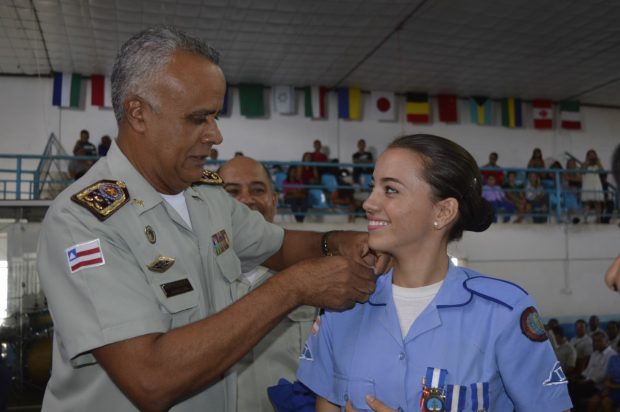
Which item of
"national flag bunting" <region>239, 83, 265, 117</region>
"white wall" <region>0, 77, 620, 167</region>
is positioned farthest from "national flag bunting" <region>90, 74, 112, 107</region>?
"national flag bunting" <region>239, 83, 265, 117</region>

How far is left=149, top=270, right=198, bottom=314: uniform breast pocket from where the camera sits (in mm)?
1411

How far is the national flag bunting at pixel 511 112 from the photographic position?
1204 centimetres

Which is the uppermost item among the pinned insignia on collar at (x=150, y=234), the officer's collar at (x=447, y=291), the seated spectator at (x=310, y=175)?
the seated spectator at (x=310, y=175)

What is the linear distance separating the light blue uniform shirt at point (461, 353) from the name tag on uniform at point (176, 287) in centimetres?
51

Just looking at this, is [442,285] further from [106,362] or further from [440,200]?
[106,362]

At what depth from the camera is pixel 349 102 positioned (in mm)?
11164

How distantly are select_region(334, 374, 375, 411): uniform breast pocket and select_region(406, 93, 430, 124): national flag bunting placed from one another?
413 inches

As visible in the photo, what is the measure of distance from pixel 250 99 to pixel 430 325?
9.57 meters

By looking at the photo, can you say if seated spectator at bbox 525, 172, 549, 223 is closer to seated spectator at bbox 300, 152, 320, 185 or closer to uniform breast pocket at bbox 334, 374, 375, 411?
seated spectator at bbox 300, 152, 320, 185

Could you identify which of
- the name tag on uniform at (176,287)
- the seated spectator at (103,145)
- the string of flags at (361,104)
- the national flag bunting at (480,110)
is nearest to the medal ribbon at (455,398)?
the name tag on uniform at (176,287)

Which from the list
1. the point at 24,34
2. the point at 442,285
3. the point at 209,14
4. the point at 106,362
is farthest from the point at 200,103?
the point at 24,34

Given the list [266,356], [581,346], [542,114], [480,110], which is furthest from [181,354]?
[542,114]

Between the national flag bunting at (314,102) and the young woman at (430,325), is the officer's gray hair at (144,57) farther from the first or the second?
the national flag bunting at (314,102)

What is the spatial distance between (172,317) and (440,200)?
882 mm
